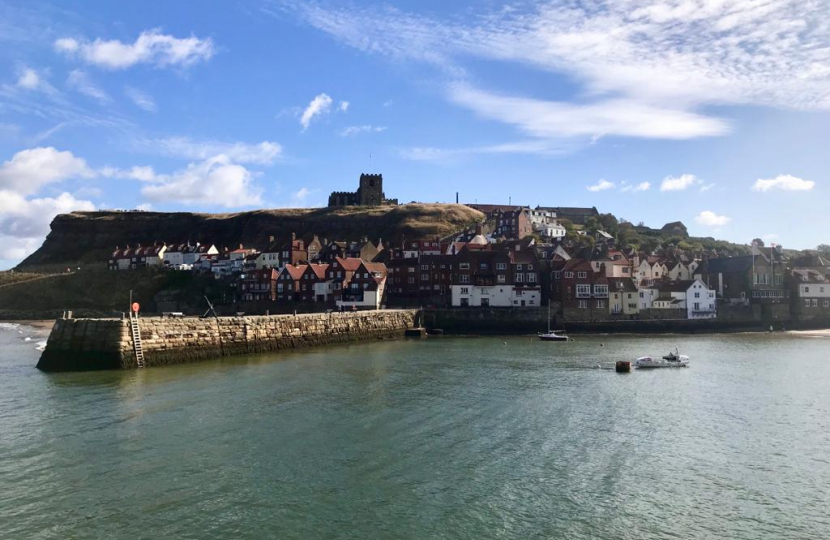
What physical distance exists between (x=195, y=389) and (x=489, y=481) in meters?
19.2

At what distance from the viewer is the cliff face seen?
137750 millimetres

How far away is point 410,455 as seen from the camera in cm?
2055

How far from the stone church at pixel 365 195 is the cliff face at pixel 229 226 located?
395 inches

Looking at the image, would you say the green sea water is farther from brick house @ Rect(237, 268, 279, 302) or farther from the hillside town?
brick house @ Rect(237, 268, 279, 302)

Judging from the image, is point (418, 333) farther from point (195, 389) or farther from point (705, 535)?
point (705, 535)

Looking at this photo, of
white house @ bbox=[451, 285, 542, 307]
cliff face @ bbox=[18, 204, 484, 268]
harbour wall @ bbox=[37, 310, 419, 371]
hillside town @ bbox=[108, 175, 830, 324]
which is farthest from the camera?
cliff face @ bbox=[18, 204, 484, 268]

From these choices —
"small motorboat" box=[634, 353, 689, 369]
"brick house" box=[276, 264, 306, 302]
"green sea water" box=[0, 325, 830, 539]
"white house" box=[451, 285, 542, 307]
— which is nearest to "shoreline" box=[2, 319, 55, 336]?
"brick house" box=[276, 264, 306, 302]

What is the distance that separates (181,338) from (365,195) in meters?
120

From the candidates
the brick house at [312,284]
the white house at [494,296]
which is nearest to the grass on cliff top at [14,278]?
the brick house at [312,284]

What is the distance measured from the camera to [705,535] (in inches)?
581

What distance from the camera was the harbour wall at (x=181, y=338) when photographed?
125 ft

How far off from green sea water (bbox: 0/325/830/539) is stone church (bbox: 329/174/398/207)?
123945mm

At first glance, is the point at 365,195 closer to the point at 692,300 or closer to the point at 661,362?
the point at 692,300

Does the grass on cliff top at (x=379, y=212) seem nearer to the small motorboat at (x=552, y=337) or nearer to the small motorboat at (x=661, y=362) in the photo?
the small motorboat at (x=552, y=337)
